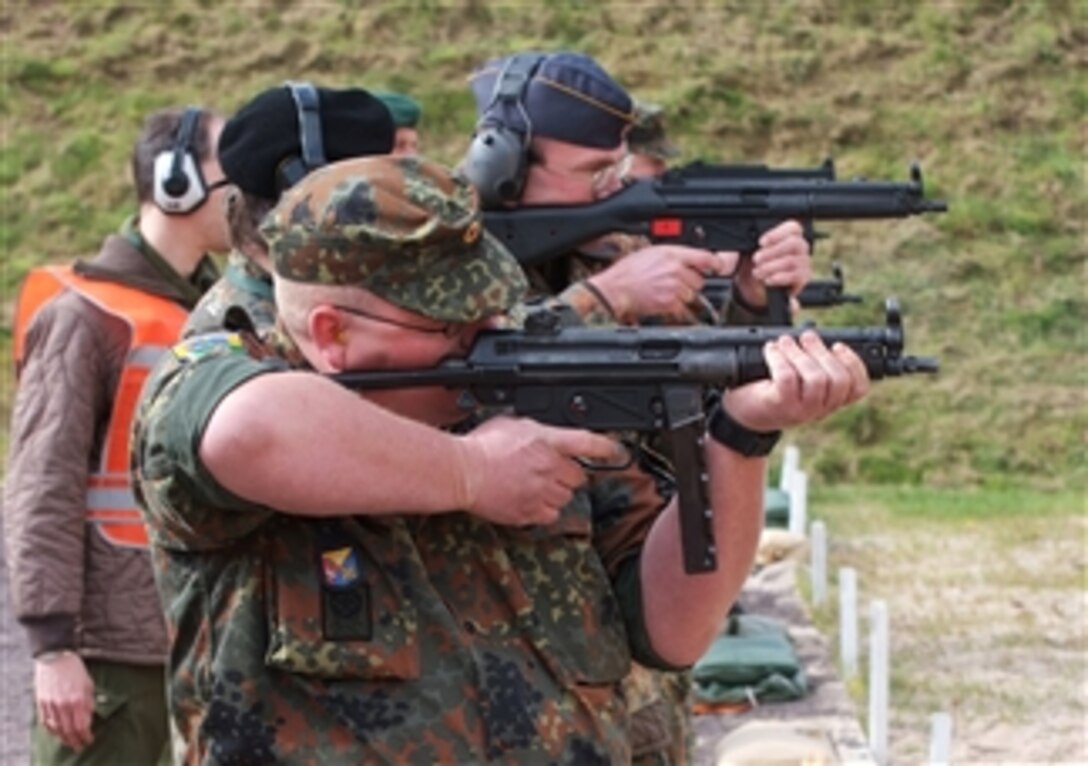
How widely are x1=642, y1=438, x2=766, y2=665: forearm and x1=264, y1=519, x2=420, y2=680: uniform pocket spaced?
1.17ft

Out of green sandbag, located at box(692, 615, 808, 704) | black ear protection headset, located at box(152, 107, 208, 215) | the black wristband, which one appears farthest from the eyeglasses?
green sandbag, located at box(692, 615, 808, 704)

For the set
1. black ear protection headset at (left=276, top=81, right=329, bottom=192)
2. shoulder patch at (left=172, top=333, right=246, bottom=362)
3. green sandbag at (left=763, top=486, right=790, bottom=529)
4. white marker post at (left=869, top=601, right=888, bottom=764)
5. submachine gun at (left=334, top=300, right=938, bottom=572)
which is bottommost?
green sandbag at (left=763, top=486, right=790, bottom=529)

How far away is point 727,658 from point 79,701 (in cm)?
402

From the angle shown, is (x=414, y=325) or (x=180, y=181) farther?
(x=180, y=181)

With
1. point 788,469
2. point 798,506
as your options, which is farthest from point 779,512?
point 788,469

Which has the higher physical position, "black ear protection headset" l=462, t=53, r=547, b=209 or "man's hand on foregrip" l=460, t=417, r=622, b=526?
"man's hand on foregrip" l=460, t=417, r=622, b=526

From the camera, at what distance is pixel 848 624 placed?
8227 mm

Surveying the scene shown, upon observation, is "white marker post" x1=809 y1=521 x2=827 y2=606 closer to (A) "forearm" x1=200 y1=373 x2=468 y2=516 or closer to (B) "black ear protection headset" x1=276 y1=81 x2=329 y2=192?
(B) "black ear protection headset" x1=276 y1=81 x2=329 y2=192

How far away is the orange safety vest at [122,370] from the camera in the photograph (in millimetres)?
4395

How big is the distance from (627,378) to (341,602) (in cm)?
45

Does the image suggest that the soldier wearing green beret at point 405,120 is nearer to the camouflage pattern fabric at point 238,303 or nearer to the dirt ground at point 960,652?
the camouflage pattern fabric at point 238,303

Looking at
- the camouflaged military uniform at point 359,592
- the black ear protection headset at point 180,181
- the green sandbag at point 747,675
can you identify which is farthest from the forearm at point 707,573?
the green sandbag at point 747,675

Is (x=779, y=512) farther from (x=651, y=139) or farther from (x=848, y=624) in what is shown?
(x=651, y=139)

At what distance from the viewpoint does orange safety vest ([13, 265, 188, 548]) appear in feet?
14.4
